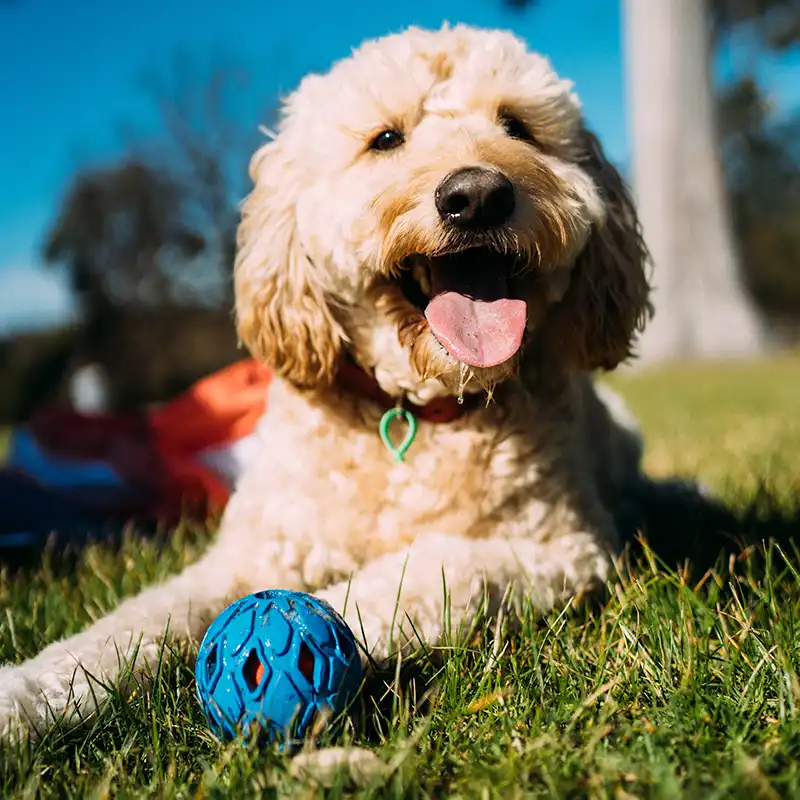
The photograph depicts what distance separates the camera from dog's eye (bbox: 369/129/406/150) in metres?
2.59

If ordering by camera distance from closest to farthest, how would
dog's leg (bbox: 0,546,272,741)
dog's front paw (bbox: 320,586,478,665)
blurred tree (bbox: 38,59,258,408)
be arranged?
dog's leg (bbox: 0,546,272,741)
dog's front paw (bbox: 320,586,478,665)
blurred tree (bbox: 38,59,258,408)

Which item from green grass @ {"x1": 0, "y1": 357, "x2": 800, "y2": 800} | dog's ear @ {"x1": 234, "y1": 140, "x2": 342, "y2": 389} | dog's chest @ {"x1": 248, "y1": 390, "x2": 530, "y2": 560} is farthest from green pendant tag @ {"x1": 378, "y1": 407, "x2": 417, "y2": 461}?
green grass @ {"x1": 0, "y1": 357, "x2": 800, "y2": 800}

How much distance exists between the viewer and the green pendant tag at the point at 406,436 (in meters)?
2.48

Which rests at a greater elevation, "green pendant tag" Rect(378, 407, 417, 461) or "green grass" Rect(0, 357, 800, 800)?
"green pendant tag" Rect(378, 407, 417, 461)

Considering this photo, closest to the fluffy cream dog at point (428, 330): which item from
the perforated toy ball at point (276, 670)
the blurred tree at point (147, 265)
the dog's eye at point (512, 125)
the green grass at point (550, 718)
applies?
the dog's eye at point (512, 125)

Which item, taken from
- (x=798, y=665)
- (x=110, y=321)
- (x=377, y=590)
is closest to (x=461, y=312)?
(x=377, y=590)

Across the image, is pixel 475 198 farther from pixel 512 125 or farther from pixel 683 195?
pixel 683 195

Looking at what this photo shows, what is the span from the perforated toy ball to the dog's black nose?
1080mm

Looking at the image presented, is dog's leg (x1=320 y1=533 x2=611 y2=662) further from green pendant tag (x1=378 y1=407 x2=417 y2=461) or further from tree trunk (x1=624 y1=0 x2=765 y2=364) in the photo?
tree trunk (x1=624 y1=0 x2=765 y2=364)

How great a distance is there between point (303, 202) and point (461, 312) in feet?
2.09

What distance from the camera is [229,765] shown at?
1.51 meters

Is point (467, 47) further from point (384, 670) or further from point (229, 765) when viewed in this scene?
point (229, 765)

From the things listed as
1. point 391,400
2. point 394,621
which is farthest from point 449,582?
point 391,400

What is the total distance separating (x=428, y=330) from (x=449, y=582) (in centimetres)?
69
